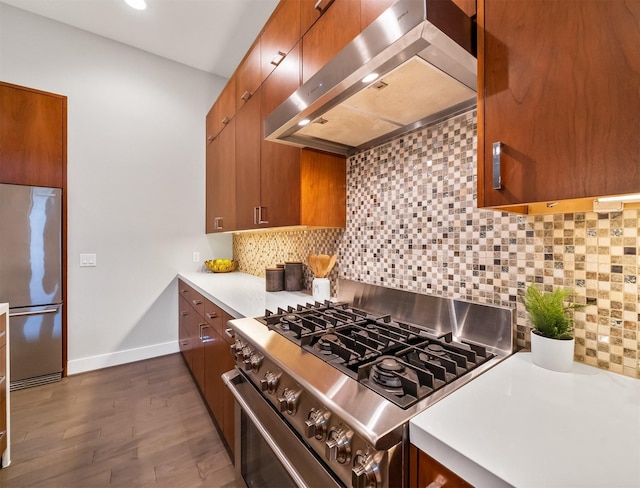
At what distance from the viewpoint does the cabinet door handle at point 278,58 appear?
157 centimetres

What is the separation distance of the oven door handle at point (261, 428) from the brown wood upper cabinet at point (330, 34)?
142 cm

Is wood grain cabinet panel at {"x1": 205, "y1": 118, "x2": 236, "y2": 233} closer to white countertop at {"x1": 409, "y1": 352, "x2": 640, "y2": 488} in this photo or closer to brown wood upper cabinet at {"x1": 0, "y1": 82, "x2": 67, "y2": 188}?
brown wood upper cabinet at {"x1": 0, "y1": 82, "x2": 67, "y2": 188}

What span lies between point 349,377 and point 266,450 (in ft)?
1.82

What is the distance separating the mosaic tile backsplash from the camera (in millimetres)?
803

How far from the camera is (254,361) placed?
3.61 feet

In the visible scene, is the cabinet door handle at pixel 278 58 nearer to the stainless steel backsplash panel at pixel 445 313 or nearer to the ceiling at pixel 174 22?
the ceiling at pixel 174 22

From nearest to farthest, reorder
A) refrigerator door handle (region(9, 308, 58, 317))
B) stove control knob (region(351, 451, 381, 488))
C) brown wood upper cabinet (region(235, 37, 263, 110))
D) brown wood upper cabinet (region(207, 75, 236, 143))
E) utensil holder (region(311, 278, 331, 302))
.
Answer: stove control knob (region(351, 451, 381, 488)), utensil holder (region(311, 278, 331, 302)), brown wood upper cabinet (region(235, 37, 263, 110)), refrigerator door handle (region(9, 308, 58, 317)), brown wood upper cabinet (region(207, 75, 236, 143))

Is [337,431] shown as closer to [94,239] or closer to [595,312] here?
[595,312]

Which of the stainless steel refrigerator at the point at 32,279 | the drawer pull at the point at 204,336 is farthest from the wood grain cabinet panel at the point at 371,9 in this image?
the stainless steel refrigerator at the point at 32,279

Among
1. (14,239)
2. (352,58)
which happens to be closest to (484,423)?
(352,58)

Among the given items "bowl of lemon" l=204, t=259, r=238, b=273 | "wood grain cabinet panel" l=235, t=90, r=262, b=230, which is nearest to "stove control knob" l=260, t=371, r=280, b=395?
"wood grain cabinet panel" l=235, t=90, r=262, b=230

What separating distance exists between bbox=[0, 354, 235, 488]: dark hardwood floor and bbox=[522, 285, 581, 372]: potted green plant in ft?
5.08

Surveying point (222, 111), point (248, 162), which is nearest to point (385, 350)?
point (248, 162)

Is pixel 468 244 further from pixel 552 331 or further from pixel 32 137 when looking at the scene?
pixel 32 137
